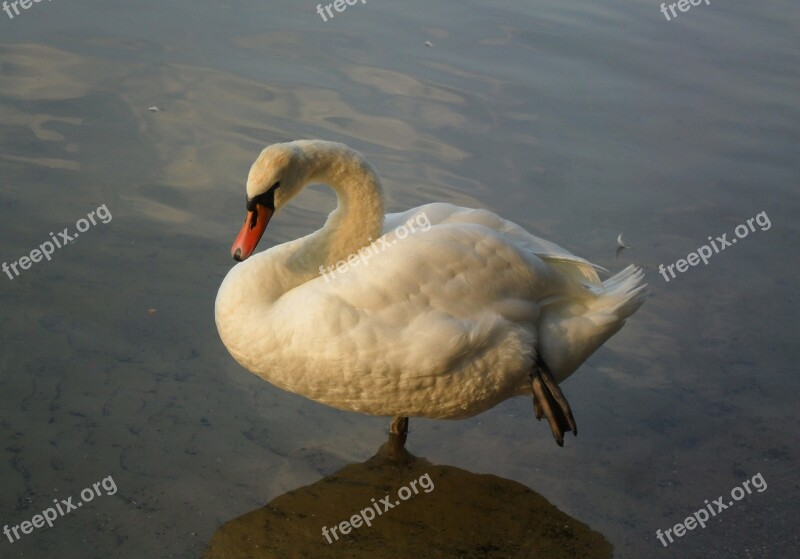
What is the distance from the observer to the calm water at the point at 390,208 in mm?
4586

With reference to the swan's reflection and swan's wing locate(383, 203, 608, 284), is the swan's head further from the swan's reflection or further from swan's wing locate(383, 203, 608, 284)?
the swan's reflection

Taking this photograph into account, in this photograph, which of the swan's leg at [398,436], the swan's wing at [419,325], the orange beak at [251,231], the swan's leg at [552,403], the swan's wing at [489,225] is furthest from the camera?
the swan's leg at [398,436]

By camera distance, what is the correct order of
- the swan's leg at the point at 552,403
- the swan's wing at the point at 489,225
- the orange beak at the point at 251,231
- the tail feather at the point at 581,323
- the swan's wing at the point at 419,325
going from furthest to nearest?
the swan's wing at the point at 489,225
the tail feather at the point at 581,323
the swan's leg at the point at 552,403
the orange beak at the point at 251,231
the swan's wing at the point at 419,325

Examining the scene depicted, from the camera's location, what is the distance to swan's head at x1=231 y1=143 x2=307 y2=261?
4367 mm

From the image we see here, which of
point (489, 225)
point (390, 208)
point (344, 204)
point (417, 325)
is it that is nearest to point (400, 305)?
point (417, 325)

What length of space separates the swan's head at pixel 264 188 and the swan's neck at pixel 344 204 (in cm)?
14

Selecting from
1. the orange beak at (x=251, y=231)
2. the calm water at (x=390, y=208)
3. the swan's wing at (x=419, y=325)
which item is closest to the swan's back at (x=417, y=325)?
the swan's wing at (x=419, y=325)

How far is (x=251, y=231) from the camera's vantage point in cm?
439

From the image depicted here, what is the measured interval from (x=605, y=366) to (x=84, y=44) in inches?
207

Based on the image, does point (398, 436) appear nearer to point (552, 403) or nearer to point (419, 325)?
point (552, 403)

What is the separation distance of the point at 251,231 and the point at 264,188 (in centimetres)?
19

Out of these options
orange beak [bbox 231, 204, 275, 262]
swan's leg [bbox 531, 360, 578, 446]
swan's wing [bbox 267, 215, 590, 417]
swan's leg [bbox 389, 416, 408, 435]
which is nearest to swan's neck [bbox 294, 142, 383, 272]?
swan's wing [bbox 267, 215, 590, 417]

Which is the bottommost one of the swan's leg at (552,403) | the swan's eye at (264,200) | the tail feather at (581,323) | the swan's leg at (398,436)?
the swan's leg at (398,436)

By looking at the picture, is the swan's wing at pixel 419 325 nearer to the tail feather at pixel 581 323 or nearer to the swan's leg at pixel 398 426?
the tail feather at pixel 581 323
